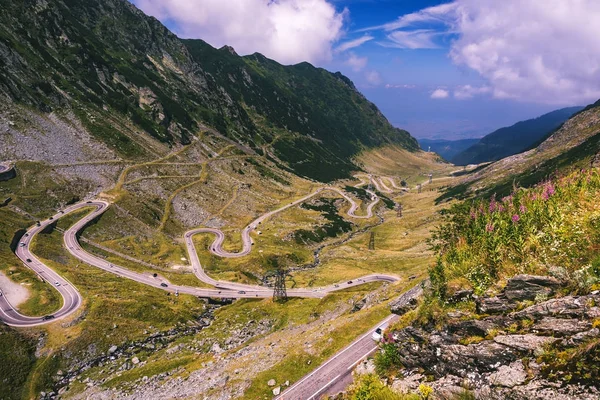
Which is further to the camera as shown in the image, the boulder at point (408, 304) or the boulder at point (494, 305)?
the boulder at point (408, 304)

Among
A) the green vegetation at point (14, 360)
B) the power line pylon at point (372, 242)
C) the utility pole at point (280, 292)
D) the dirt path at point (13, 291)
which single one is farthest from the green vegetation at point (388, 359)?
the power line pylon at point (372, 242)

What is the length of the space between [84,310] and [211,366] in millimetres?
44403

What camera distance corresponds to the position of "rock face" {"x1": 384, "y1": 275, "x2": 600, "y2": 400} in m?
11.4

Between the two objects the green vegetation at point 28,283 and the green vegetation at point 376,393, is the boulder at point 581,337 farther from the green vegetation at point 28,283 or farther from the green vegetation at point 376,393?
the green vegetation at point 28,283

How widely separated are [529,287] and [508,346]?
304 centimetres

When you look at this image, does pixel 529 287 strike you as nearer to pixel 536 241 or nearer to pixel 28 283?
pixel 536 241

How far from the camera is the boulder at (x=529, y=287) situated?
14383 mm

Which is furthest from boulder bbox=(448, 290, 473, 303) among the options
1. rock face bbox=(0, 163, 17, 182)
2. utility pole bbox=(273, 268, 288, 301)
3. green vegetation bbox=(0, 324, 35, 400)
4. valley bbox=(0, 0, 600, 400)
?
rock face bbox=(0, 163, 17, 182)

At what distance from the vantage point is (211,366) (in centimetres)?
5878

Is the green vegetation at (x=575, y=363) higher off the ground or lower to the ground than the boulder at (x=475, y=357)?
higher

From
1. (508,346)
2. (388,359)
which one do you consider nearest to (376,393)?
(508,346)

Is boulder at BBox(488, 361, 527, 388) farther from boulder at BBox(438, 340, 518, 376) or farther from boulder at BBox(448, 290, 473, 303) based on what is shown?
boulder at BBox(448, 290, 473, 303)

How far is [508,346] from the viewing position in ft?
45.3

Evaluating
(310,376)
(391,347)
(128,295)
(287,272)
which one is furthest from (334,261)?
(391,347)
